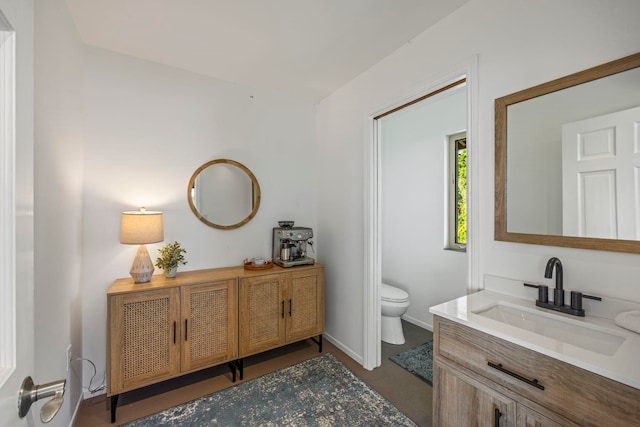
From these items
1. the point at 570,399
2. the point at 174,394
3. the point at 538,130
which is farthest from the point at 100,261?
the point at 538,130

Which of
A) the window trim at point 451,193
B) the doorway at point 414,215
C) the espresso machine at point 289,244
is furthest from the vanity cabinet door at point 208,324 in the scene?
the window trim at point 451,193

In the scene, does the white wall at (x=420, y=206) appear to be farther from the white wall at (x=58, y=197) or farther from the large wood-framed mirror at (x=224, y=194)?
the white wall at (x=58, y=197)

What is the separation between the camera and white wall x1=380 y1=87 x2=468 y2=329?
287cm

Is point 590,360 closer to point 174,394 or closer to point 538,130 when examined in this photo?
point 538,130

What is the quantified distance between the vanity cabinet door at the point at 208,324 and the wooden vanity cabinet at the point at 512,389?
152cm

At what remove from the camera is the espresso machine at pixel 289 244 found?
8.52ft

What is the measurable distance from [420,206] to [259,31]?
2355 millimetres

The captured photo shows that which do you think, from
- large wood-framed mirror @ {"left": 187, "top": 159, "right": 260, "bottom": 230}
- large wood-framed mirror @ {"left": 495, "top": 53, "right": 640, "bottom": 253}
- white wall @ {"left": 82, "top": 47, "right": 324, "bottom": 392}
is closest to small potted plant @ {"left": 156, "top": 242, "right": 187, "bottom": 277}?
white wall @ {"left": 82, "top": 47, "right": 324, "bottom": 392}

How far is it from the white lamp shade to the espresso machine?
3.43ft

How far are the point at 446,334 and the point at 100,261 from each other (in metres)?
2.37

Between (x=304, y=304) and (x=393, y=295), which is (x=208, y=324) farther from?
(x=393, y=295)

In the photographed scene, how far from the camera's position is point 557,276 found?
1.22m

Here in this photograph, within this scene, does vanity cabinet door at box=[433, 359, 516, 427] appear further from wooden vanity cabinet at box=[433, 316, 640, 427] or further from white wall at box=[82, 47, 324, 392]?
white wall at box=[82, 47, 324, 392]

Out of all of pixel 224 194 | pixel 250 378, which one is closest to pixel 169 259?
pixel 224 194
